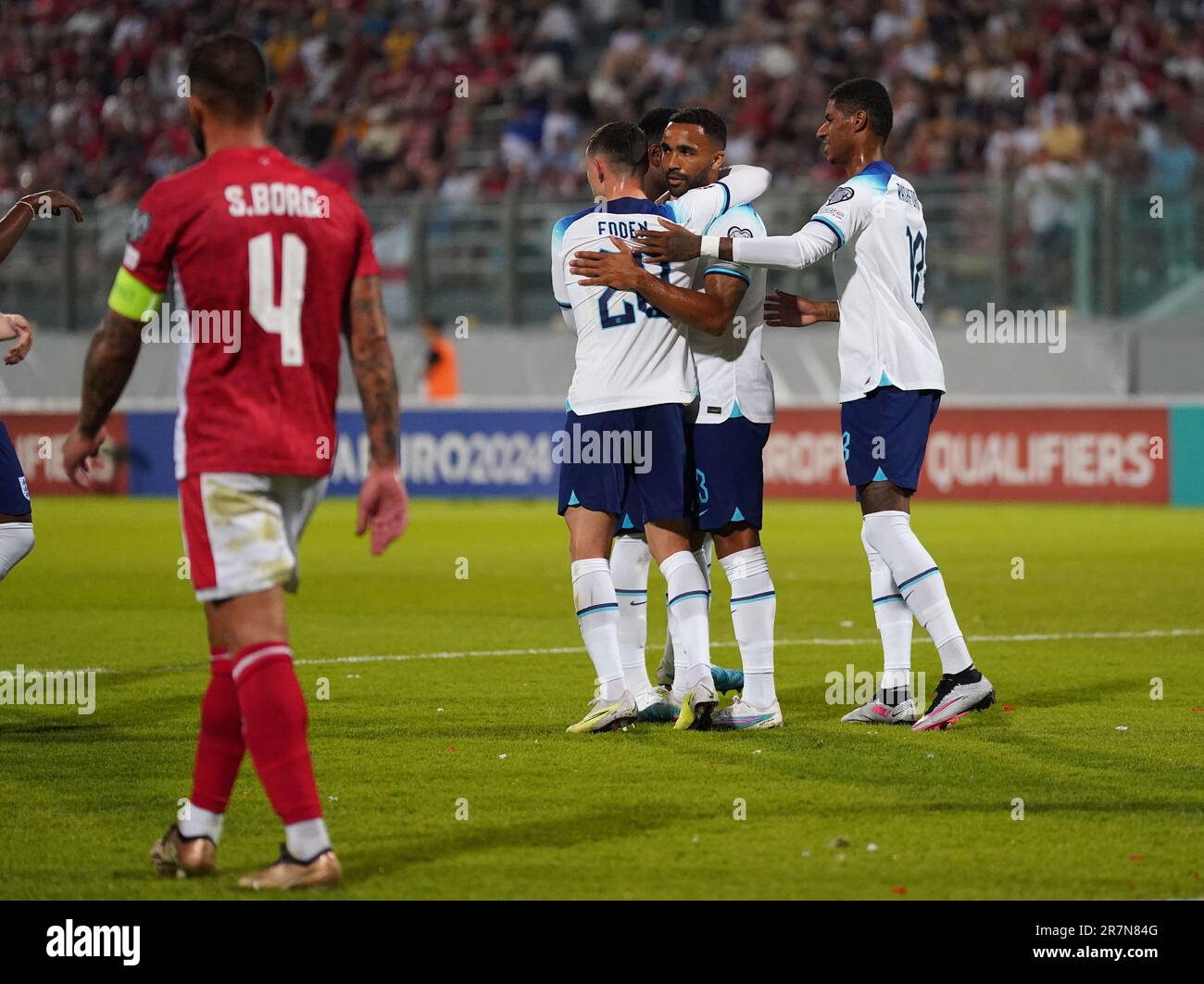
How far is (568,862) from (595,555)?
93.0 inches

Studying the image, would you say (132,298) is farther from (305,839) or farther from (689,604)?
(689,604)

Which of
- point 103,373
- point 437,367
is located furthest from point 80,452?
point 437,367

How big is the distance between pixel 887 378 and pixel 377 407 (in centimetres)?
292

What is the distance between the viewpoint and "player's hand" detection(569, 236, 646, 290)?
6992 millimetres

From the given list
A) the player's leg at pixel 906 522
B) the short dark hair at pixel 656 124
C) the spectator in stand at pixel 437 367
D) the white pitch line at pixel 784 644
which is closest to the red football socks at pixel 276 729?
the player's leg at pixel 906 522

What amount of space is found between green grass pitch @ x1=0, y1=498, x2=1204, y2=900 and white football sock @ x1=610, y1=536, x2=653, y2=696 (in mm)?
304

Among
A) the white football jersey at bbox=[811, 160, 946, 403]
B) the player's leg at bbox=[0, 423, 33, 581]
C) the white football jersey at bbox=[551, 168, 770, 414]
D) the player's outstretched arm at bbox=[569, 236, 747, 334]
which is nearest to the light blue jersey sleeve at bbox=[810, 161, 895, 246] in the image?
the white football jersey at bbox=[811, 160, 946, 403]

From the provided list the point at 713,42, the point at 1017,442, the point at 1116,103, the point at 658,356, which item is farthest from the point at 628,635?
the point at 713,42

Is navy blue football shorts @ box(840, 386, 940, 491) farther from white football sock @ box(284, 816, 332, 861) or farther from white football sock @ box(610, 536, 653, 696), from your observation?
white football sock @ box(284, 816, 332, 861)

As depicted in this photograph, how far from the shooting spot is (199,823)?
489 cm

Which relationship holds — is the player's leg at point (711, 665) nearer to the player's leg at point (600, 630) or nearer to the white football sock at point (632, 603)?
the white football sock at point (632, 603)

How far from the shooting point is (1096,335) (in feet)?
66.7

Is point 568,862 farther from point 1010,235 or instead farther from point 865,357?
point 1010,235

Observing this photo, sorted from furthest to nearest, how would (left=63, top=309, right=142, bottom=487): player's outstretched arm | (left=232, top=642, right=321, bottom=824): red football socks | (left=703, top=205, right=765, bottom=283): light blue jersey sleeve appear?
1. (left=703, top=205, right=765, bottom=283): light blue jersey sleeve
2. (left=63, top=309, right=142, bottom=487): player's outstretched arm
3. (left=232, top=642, right=321, bottom=824): red football socks
